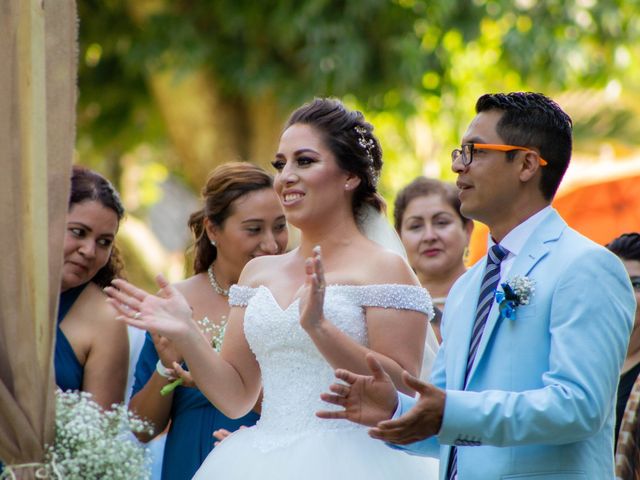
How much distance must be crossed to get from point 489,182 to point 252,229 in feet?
6.23

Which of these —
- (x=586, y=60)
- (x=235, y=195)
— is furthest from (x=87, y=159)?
(x=235, y=195)

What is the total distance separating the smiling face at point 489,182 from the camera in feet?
11.5

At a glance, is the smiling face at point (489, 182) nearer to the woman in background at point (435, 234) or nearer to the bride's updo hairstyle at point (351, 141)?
the bride's updo hairstyle at point (351, 141)

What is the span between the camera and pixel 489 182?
3520 mm

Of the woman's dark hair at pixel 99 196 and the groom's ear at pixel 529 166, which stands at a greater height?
the woman's dark hair at pixel 99 196

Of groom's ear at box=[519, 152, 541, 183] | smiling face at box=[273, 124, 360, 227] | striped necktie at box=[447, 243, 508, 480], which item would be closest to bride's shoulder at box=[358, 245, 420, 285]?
smiling face at box=[273, 124, 360, 227]

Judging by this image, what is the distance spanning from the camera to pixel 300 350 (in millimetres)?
4078

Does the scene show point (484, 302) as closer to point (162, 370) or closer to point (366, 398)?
point (366, 398)

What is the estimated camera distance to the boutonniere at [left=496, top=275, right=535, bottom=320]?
3.31 m

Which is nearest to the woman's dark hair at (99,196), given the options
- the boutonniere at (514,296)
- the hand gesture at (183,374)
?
the hand gesture at (183,374)

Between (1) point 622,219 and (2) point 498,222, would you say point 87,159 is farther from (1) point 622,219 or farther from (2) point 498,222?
(2) point 498,222

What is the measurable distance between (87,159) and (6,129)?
11.1 meters

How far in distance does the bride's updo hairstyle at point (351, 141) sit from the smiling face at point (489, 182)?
2.41ft

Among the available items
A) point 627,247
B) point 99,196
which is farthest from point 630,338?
point 99,196
